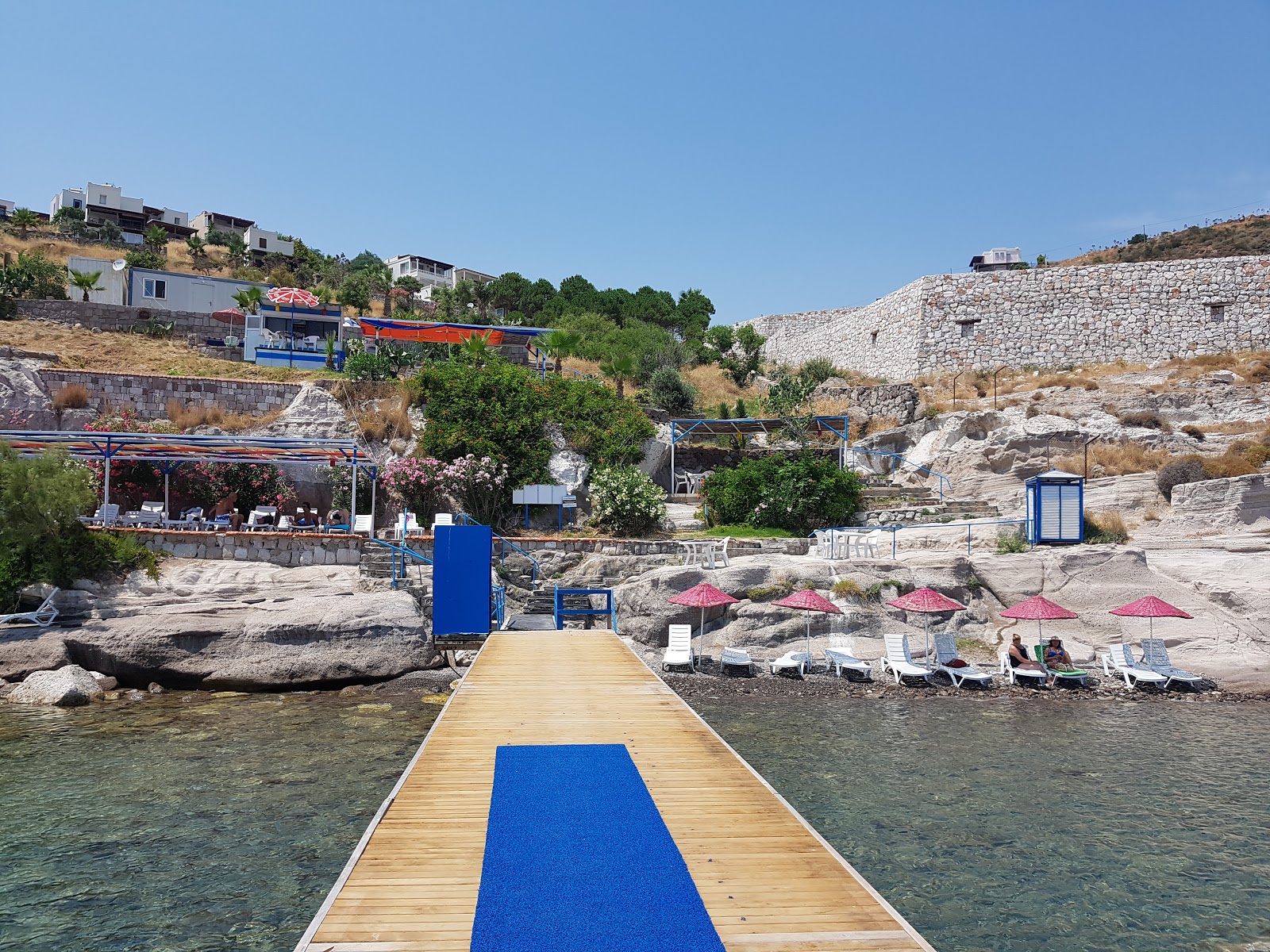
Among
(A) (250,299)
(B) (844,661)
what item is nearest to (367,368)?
(A) (250,299)

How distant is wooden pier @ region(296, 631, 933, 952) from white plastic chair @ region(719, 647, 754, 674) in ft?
21.8

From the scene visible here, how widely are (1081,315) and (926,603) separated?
2386cm

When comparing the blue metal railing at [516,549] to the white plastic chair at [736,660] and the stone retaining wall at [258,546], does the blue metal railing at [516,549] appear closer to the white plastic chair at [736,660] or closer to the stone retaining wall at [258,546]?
the stone retaining wall at [258,546]

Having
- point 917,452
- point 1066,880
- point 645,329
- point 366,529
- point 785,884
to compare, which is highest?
point 645,329

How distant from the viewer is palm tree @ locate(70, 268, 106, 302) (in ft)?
120

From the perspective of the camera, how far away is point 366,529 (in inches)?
803

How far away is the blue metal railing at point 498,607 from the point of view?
17594 mm

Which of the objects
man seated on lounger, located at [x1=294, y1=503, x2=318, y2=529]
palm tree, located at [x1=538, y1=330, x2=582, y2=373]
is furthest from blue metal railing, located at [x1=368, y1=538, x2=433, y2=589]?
palm tree, located at [x1=538, y1=330, x2=582, y2=373]

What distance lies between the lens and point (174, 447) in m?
20.9

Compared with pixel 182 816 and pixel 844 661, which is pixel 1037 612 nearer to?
pixel 844 661

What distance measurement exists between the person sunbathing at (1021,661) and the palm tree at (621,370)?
53.6 feet

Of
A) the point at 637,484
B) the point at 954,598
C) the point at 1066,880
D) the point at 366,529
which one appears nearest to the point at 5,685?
the point at 366,529

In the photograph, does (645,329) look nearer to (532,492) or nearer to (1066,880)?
(532,492)

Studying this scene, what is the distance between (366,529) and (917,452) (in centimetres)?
1903
